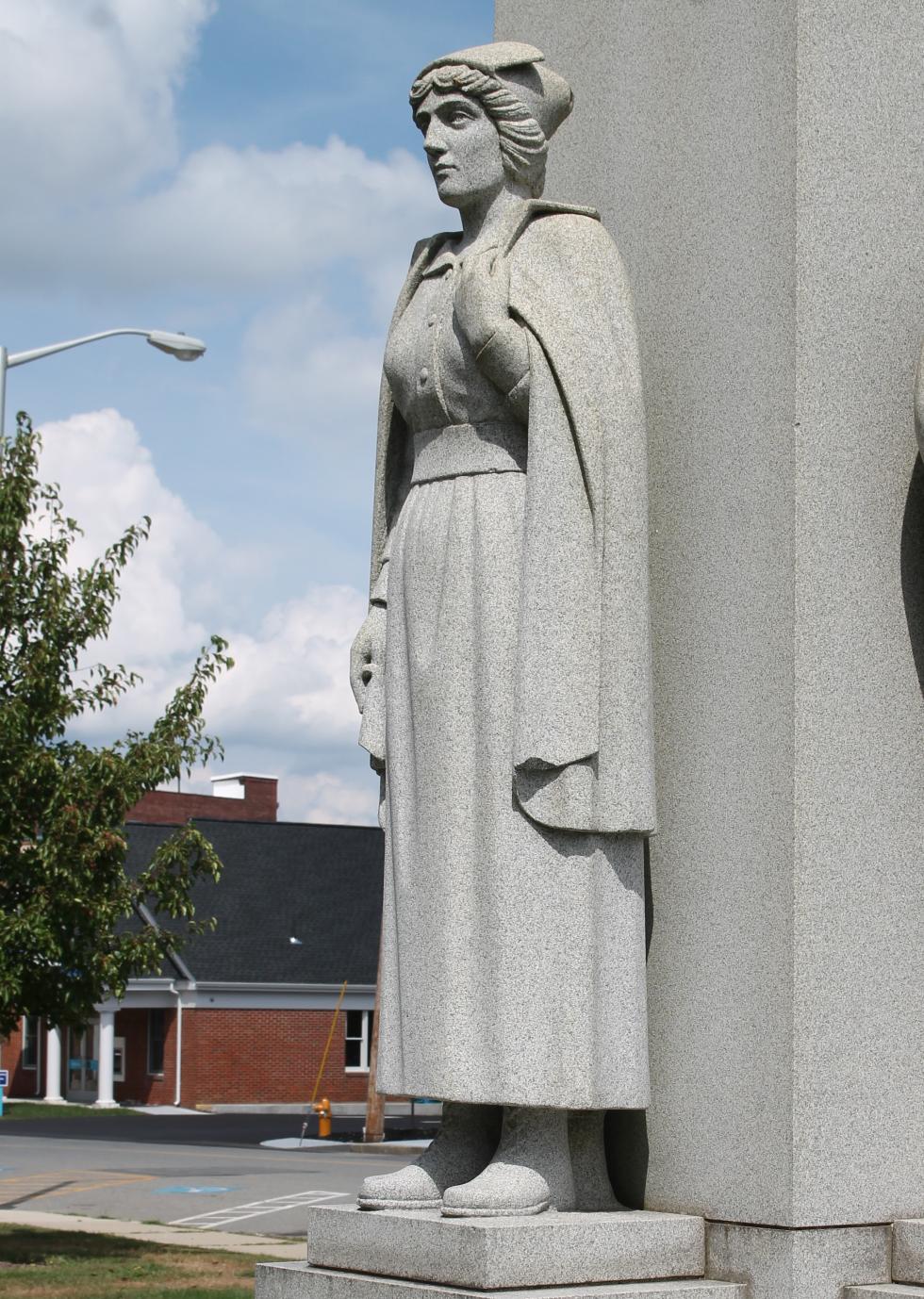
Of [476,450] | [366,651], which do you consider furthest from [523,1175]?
[476,450]

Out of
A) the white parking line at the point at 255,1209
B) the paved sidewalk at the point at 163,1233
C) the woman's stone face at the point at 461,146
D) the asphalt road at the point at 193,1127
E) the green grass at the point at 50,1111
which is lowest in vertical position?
the green grass at the point at 50,1111

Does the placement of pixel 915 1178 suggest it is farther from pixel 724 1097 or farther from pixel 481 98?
pixel 481 98

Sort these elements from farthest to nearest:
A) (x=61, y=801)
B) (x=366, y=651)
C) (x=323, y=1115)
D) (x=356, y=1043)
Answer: (x=356, y=1043), (x=323, y=1115), (x=61, y=801), (x=366, y=651)

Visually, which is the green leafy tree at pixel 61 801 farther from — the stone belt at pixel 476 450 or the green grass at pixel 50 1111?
the green grass at pixel 50 1111

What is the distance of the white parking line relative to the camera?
20781 mm

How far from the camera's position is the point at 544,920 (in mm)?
4574

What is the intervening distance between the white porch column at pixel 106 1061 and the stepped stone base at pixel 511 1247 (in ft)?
155

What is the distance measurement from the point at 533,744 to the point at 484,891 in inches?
14.0

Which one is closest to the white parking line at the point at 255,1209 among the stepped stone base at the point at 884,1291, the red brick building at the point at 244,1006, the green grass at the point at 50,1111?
the stepped stone base at the point at 884,1291

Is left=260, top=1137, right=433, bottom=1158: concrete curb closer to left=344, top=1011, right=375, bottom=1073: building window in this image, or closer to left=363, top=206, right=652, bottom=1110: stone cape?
left=344, top=1011, right=375, bottom=1073: building window

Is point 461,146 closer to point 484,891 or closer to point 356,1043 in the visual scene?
point 484,891

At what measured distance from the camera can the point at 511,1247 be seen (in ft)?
14.1

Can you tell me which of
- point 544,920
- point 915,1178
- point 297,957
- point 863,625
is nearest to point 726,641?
point 863,625

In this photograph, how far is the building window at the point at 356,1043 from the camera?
171ft
